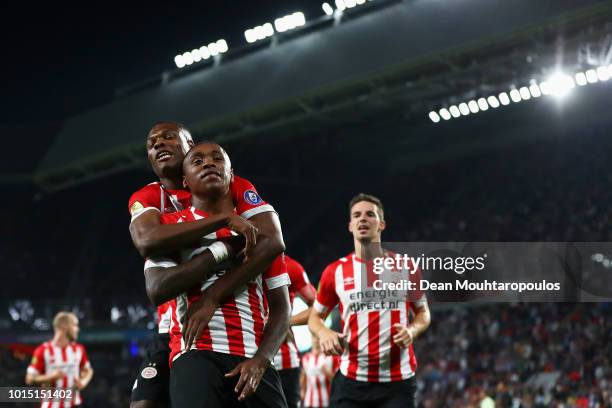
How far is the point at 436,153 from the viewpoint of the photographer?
1038 inches

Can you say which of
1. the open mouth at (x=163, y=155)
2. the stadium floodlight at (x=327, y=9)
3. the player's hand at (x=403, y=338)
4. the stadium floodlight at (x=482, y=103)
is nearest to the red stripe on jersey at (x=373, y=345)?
the player's hand at (x=403, y=338)

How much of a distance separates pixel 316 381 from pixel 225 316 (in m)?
9.42

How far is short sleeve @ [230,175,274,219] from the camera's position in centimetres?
342

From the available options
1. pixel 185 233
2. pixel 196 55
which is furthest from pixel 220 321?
pixel 196 55

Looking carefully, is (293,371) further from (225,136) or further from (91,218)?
(91,218)

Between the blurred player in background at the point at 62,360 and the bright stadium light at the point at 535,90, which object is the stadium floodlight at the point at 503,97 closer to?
the bright stadium light at the point at 535,90

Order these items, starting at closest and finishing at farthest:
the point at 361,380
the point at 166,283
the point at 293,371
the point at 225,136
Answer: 1. the point at 166,283
2. the point at 361,380
3. the point at 293,371
4. the point at 225,136

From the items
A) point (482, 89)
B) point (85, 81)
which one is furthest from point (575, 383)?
point (85, 81)

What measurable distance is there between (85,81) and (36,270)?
5698mm

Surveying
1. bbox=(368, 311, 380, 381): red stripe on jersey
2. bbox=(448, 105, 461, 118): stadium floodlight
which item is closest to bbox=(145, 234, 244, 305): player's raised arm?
bbox=(368, 311, 380, 381): red stripe on jersey

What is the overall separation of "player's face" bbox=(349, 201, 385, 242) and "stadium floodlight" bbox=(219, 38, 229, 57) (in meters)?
15.9

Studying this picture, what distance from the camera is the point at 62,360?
34.6ft

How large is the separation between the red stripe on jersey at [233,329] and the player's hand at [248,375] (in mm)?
64

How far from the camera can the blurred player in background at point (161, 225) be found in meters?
3.12
